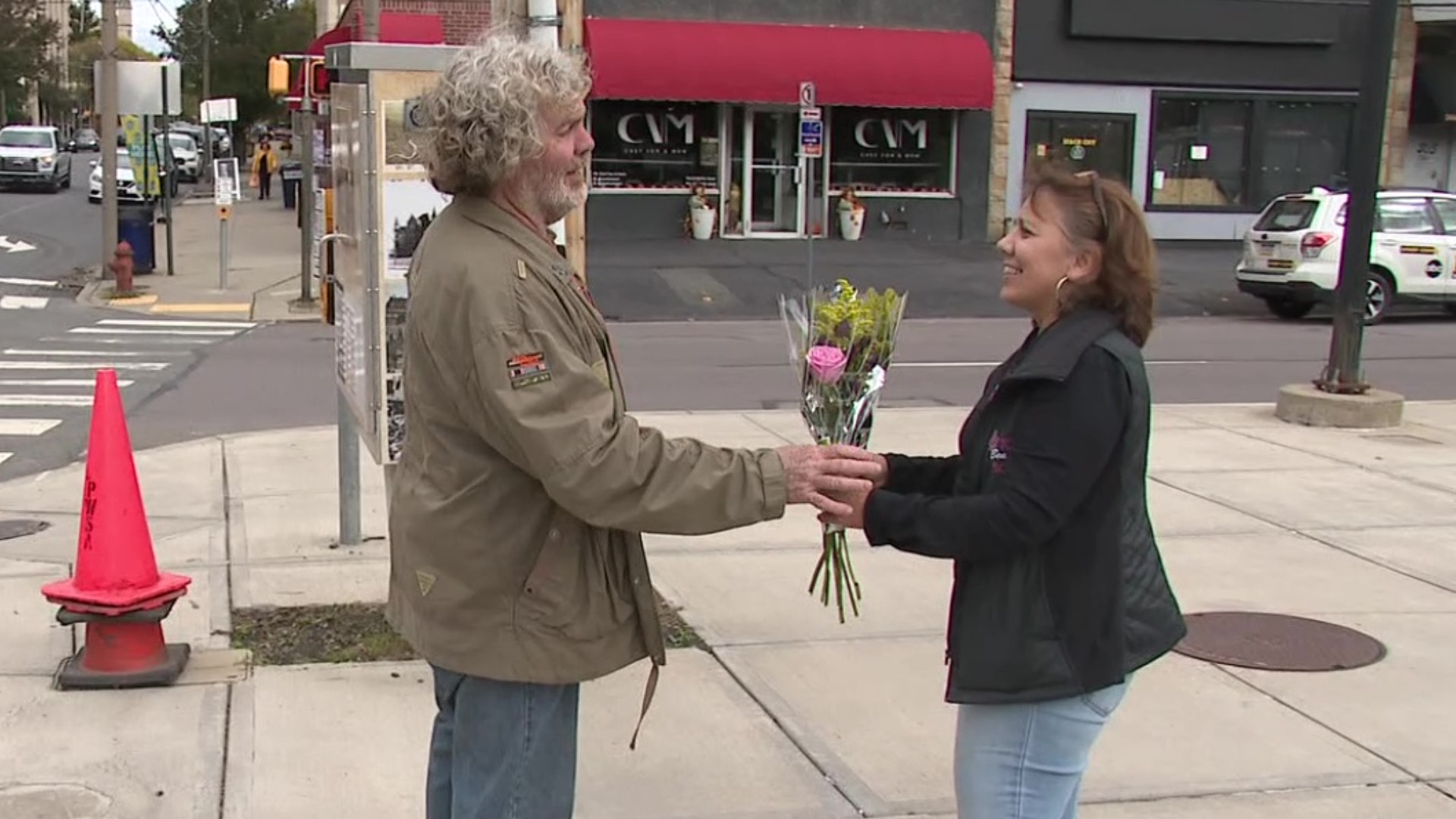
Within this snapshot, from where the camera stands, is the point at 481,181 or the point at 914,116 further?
the point at 914,116

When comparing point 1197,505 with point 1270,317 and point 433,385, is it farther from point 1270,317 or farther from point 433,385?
point 1270,317

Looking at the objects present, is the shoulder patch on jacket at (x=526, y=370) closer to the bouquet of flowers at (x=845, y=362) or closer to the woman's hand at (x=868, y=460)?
the woman's hand at (x=868, y=460)

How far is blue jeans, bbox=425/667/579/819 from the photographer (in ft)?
8.63

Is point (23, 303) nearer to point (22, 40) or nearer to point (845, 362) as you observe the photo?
point (845, 362)

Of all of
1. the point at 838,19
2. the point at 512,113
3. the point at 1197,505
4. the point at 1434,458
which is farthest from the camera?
the point at 838,19

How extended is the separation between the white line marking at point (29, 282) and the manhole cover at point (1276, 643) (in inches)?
735

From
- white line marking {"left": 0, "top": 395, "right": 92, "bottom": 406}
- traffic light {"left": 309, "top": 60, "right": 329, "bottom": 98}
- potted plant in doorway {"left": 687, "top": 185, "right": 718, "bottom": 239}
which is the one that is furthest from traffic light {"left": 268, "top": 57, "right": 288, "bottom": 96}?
traffic light {"left": 309, "top": 60, "right": 329, "bottom": 98}

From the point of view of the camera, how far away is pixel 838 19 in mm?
25188

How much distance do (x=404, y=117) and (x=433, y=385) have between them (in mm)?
2817

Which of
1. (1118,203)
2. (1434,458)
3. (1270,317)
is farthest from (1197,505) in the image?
(1270,317)

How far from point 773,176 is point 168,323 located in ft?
39.6

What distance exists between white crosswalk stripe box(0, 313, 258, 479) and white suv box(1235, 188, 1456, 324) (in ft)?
42.0

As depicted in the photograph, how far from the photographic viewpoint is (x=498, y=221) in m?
2.54

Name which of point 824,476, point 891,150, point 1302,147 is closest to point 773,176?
point 891,150
